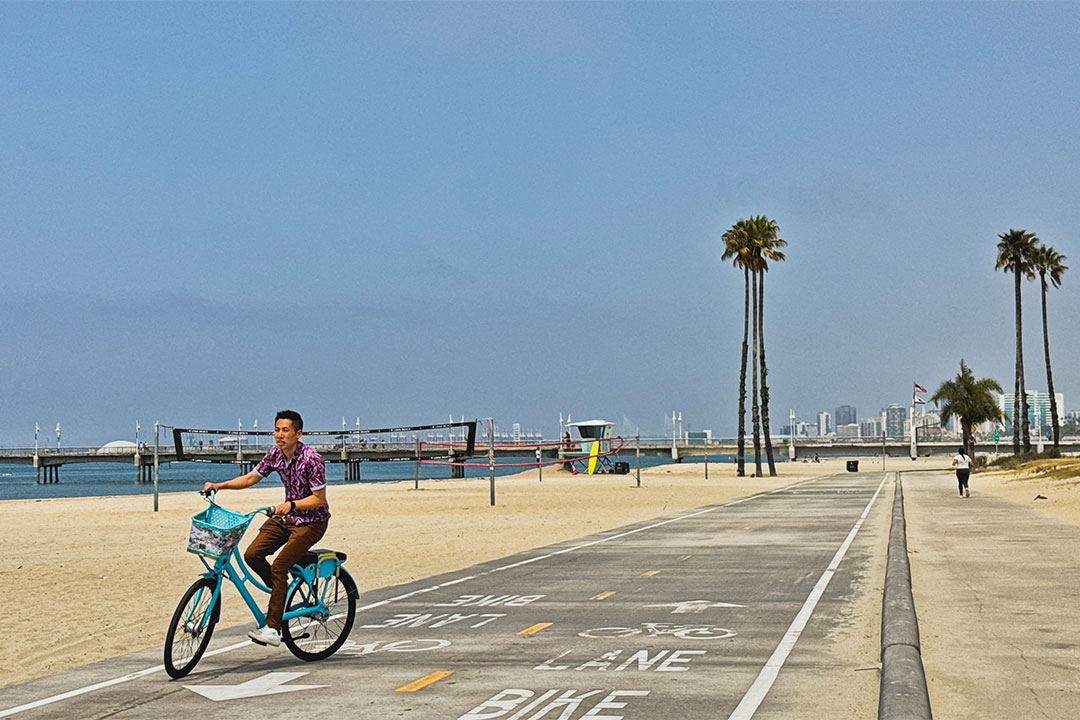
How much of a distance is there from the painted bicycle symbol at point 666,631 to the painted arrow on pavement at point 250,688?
312 centimetres

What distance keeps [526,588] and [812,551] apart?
7.10 metres

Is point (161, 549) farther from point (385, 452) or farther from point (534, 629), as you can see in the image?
point (385, 452)

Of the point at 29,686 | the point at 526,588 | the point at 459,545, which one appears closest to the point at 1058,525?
the point at 459,545

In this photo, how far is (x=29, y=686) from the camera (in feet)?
29.6

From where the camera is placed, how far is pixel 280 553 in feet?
30.4

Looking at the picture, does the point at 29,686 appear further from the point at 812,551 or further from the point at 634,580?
the point at 812,551

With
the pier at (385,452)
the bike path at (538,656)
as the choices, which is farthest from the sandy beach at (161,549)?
the pier at (385,452)

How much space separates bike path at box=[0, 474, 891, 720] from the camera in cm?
800

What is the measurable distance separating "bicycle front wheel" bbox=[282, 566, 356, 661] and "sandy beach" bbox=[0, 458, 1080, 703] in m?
2.03

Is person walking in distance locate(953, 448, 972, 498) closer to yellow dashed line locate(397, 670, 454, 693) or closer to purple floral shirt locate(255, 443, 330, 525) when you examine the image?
yellow dashed line locate(397, 670, 454, 693)

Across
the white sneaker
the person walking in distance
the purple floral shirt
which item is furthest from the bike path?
the person walking in distance

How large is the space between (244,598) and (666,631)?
159 inches

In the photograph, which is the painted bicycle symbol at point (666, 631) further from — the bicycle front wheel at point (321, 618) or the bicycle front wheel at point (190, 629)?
the bicycle front wheel at point (190, 629)

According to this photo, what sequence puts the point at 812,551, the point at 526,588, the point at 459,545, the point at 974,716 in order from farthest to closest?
the point at 459,545 → the point at 812,551 → the point at 526,588 → the point at 974,716
